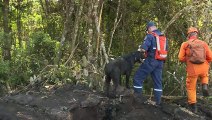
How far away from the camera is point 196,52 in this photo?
7.72 m

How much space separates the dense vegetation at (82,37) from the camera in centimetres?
928

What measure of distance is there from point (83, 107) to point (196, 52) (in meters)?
2.79

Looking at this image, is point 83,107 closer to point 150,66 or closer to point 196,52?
point 150,66

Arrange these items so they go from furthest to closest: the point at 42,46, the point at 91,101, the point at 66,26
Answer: the point at 66,26 → the point at 42,46 → the point at 91,101

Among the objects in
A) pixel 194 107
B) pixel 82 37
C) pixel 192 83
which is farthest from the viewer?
pixel 82 37

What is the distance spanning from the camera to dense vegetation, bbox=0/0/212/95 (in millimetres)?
9281

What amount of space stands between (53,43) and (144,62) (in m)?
3.20

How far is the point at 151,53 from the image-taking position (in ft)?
25.7

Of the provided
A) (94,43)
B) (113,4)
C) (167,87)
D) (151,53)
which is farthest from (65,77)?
(113,4)

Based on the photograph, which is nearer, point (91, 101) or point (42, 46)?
point (91, 101)

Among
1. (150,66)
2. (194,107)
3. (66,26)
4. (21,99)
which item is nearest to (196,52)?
(150,66)

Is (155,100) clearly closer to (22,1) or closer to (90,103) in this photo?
(90,103)

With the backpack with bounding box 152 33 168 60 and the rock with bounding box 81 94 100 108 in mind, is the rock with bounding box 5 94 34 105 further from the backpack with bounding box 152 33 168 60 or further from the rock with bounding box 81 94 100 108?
the backpack with bounding box 152 33 168 60

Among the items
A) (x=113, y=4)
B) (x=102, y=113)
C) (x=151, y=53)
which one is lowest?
(x=102, y=113)
